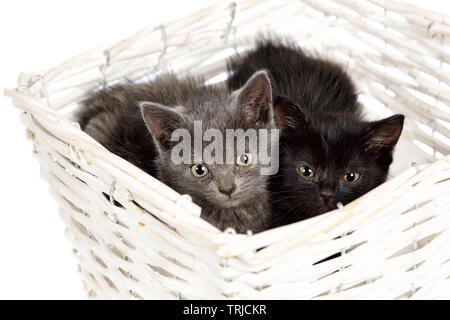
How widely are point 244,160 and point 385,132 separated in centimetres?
46

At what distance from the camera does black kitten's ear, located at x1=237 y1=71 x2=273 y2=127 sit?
1749 millimetres

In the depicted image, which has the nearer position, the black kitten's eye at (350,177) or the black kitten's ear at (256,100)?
the black kitten's ear at (256,100)

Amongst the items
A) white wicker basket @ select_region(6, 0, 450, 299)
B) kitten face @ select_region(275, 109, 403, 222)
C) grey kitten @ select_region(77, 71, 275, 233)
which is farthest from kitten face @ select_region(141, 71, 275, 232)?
white wicker basket @ select_region(6, 0, 450, 299)

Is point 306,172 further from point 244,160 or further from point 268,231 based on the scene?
point 268,231

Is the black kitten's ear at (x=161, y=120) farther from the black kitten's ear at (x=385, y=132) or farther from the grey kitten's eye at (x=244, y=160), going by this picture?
the black kitten's ear at (x=385, y=132)

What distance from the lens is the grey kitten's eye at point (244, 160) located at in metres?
1.76

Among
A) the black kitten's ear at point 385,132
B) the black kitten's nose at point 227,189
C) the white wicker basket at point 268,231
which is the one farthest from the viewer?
the black kitten's ear at point 385,132

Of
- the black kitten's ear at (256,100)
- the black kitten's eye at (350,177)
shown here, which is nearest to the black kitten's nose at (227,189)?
the black kitten's ear at (256,100)

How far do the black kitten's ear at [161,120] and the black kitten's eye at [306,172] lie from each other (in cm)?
42

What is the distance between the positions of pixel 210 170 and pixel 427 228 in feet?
2.12

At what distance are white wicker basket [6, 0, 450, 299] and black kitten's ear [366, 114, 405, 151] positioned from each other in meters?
0.21

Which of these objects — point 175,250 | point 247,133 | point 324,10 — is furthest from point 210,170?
point 324,10

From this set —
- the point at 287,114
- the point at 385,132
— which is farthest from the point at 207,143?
the point at 385,132

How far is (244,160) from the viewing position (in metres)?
1.77
